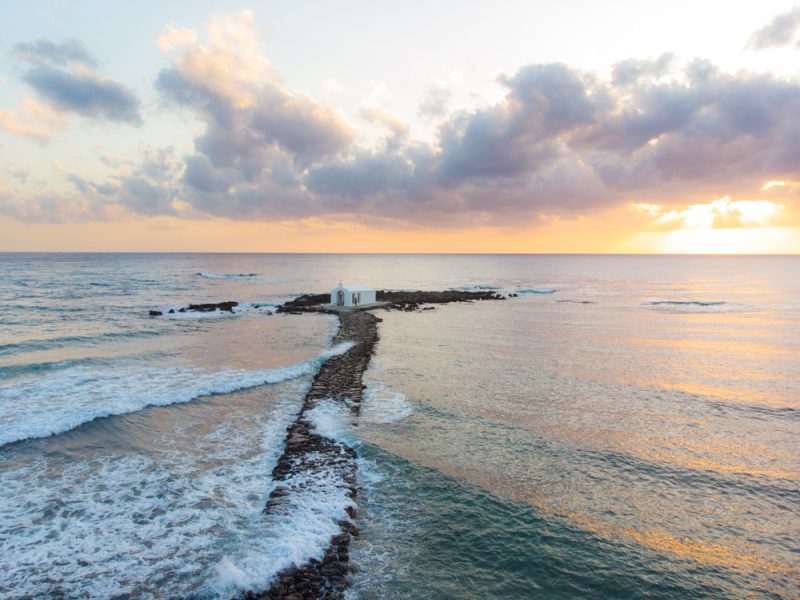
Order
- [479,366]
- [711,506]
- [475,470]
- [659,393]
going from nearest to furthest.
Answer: [711,506], [475,470], [659,393], [479,366]

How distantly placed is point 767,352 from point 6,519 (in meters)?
43.7

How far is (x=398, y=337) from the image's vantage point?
3912cm

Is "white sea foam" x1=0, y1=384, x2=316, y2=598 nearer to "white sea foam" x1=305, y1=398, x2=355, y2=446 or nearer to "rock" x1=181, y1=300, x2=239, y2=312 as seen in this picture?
"white sea foam" x1=305, y1=398, x2=355, y2=446

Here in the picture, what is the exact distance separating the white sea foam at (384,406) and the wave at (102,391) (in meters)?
5.99

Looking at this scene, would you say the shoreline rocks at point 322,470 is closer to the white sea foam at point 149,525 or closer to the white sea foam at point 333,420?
the white sea foam at point 333,420

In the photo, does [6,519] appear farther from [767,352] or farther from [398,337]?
[767,352]

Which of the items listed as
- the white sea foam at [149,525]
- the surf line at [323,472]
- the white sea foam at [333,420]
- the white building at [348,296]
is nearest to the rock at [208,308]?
the white building at [348,296]

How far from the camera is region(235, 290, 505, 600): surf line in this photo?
946 cm

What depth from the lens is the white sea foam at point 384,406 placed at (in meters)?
19.6

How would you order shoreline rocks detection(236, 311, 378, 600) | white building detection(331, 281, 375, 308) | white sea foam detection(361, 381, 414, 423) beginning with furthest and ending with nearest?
white building detection(331, 281, 375, 308)
white sea foam detection(361, 381, 414, 423)
shoreline rocks detection(236, 311, 378, 600)

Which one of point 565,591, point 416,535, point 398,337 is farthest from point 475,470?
point 398,337

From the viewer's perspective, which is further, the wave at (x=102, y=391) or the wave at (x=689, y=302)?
the wave at (x=689, y=302)

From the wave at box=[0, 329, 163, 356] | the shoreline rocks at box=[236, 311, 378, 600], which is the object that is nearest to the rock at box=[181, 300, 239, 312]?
the wave at box=[0, 329, 163, 356]

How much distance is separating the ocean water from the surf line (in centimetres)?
37
